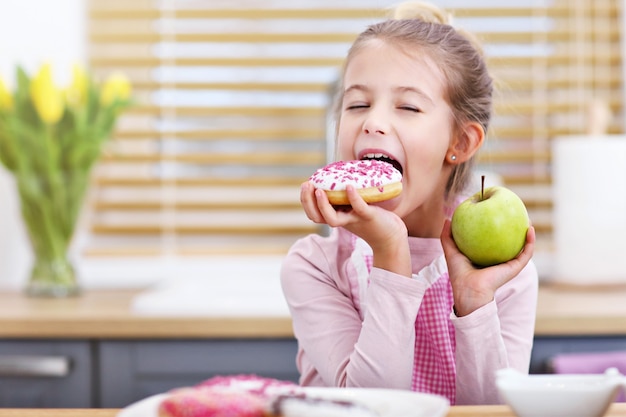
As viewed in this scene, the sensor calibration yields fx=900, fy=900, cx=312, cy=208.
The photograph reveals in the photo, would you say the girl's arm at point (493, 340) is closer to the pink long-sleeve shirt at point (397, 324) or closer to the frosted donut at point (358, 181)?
the pink long-sleeve shirt at point (397, 324)

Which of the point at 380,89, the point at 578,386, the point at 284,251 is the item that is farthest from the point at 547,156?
the point at 578,386

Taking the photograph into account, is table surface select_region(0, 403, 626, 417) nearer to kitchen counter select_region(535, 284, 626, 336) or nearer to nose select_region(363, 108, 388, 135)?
nose select_region(363, 108, 388, 135)

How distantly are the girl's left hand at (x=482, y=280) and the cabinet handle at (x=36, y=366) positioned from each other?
1.04m

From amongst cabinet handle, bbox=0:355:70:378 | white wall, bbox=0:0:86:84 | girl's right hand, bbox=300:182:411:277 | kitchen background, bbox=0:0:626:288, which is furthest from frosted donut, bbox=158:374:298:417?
white wall, bbox=0:0:86:84

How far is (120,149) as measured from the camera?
2.66 meters

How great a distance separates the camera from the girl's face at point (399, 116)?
1.26m

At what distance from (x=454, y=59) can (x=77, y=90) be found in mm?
1287

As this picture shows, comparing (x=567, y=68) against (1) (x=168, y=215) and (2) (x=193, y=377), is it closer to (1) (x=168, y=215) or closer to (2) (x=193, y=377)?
(1) (x=168, y=215)

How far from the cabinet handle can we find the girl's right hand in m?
0.97

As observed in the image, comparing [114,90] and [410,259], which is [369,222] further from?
[114,90]

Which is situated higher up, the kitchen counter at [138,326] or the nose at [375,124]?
the nose at [375,124]

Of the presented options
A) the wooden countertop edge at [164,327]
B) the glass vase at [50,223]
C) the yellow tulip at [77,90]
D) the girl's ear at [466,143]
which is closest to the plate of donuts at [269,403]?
the girl's ear at [466,143]

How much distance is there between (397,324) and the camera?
1.18 metres

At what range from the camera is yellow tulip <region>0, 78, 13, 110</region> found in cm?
229
